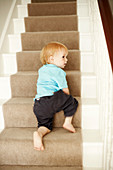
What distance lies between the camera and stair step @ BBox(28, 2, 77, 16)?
101 inches

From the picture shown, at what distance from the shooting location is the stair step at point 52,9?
2.58 m

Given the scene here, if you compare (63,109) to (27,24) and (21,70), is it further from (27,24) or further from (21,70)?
(27,24)

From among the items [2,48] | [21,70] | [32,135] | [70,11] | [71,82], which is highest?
[70,11]

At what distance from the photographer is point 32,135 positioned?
55.2 inches

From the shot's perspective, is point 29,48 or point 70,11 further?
point 70,11

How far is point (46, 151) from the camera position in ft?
4.36

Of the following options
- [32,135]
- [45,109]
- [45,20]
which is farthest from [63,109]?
[45,20]

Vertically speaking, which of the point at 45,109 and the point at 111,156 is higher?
the point at 45,109

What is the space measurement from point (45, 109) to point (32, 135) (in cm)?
23

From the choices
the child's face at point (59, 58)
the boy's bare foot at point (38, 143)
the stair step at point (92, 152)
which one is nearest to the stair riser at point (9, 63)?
the child's face at point (59, 58)

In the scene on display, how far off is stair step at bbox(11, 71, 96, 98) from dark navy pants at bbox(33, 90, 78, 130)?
264 millimetres

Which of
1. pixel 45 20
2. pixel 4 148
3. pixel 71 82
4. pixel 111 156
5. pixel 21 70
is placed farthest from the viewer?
pixel 45 20

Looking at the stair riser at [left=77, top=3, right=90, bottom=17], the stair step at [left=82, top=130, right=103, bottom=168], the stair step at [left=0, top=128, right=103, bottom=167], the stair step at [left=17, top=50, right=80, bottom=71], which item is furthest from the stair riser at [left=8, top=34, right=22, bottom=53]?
the stair step at [left=82, top=130, right=103, bottom=168]

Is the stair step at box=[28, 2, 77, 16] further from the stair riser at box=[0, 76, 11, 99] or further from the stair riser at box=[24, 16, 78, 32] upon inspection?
the stair riser at box=[0, 76, 11, 99]
